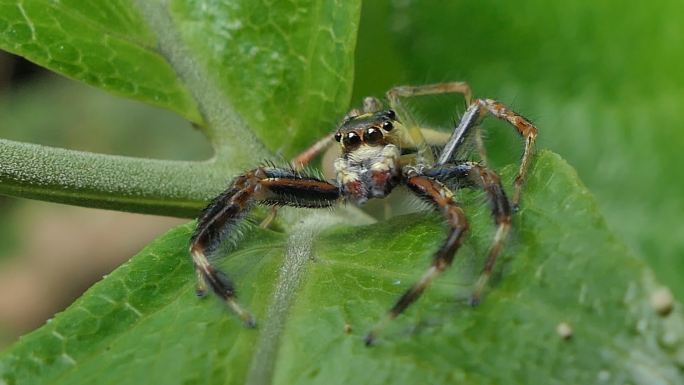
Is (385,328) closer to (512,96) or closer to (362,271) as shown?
(362,271)

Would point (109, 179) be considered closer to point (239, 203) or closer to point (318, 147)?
point (239, 203)

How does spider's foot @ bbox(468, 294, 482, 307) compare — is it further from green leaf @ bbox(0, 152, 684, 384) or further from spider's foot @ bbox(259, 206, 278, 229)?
spider's foot @ bbox(259, 206, 278, 229)

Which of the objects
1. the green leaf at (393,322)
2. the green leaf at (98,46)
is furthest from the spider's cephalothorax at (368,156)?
the green leaf at (98,46)

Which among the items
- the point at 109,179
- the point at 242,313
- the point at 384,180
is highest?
the point at 109,179

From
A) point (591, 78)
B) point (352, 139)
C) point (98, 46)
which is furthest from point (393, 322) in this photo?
point (591, 78)

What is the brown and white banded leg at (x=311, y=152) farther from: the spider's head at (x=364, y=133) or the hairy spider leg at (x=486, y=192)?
the hairy spider leg at (x=486, y=192)
